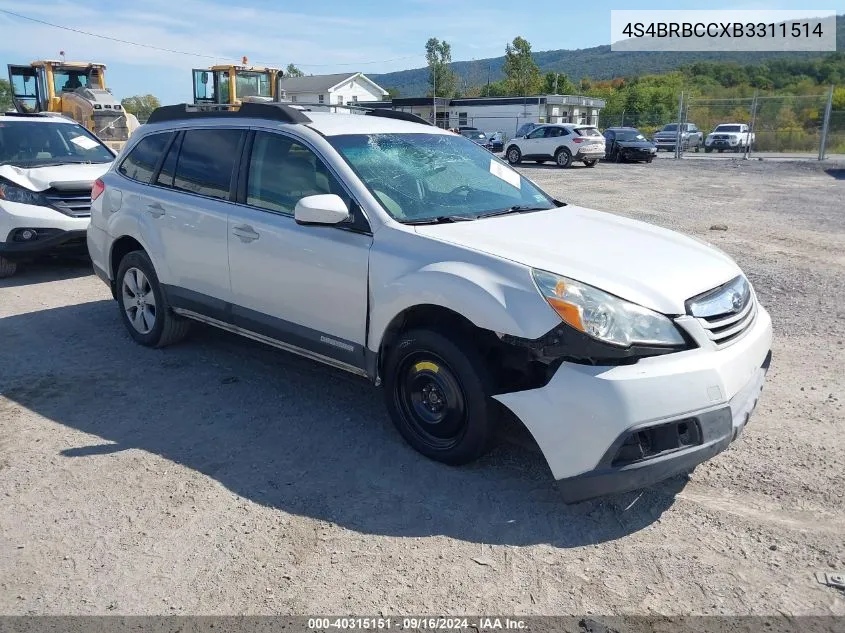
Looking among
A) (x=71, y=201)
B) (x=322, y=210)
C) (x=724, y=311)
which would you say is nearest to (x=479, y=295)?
(x=322, y=210)

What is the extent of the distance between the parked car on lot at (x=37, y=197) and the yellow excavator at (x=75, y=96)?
9762 millimetres

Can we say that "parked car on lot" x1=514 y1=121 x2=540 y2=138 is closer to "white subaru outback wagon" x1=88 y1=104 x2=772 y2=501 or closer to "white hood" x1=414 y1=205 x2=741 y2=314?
"white subaru outback wagon" x1=88 y1=104 x2=772 y2=501

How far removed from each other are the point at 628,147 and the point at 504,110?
2728cm

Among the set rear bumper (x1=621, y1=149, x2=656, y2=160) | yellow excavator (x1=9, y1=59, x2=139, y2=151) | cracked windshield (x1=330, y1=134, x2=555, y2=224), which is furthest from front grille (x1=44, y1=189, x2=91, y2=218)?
rear bumper (x1=621, y1=149, x2=656, y2=160)

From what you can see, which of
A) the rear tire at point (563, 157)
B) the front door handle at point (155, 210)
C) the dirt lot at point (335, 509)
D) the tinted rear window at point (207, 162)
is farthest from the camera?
the rear tire at point (563, 157)

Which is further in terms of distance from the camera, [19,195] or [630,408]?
[19,195]

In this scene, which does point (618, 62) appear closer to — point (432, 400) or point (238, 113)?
point (238, 113)

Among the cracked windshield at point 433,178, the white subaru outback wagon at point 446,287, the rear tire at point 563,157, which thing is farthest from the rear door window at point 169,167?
the rear tire at point 563,157

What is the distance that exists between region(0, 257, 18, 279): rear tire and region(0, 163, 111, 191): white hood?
88cm

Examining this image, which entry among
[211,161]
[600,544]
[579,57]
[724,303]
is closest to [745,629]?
[600,544]

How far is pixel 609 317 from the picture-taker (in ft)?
10.4

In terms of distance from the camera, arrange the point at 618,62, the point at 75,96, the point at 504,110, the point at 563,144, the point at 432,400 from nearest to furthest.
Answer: the point at 432,400 < the point at 75,96 < the point at 563,144 < the point at 504,110 < the point at 618,62

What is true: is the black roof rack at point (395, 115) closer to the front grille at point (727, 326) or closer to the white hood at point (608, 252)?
the white hood at point (608, 252)

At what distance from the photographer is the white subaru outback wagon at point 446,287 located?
316 centimetres
